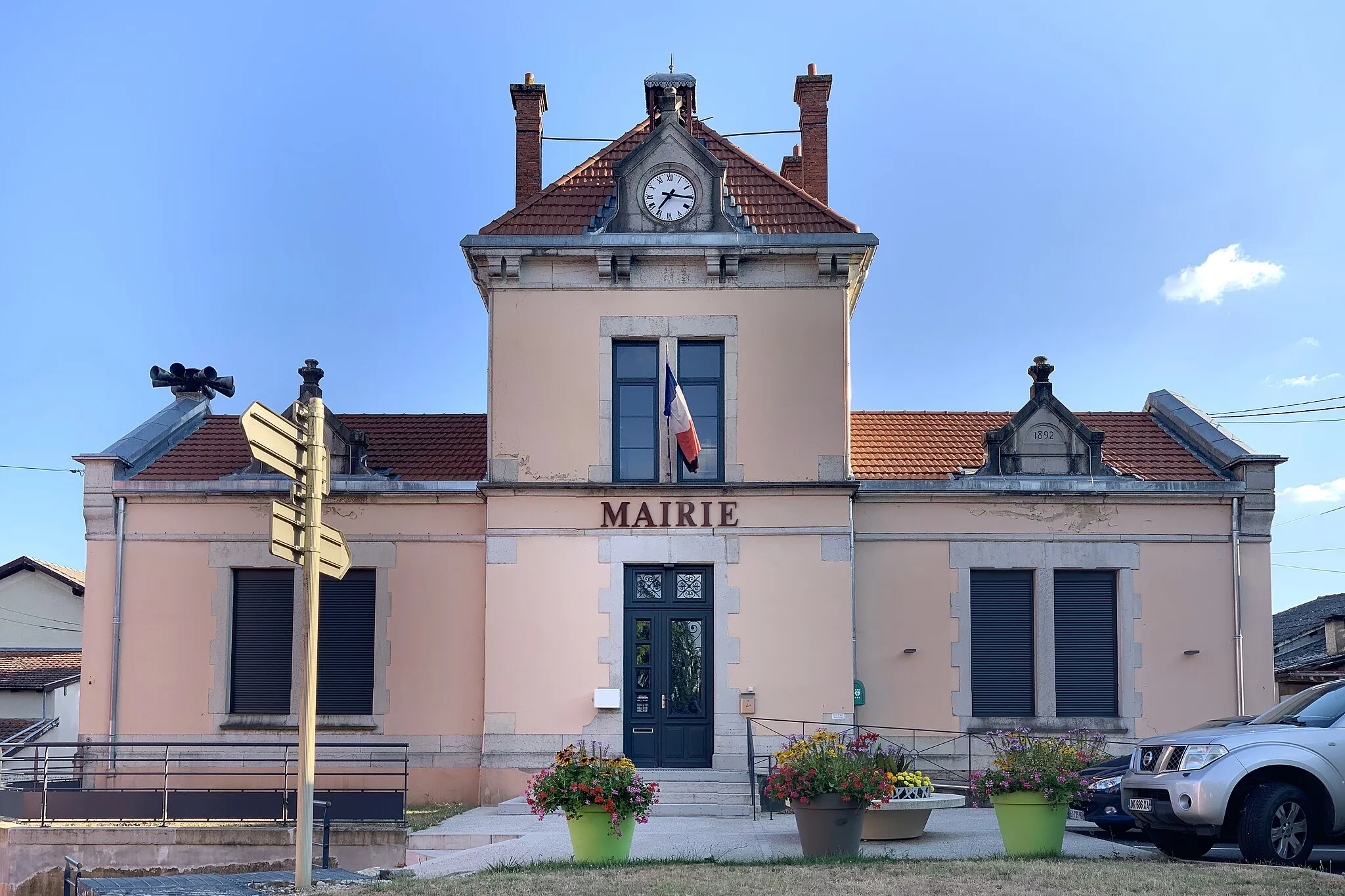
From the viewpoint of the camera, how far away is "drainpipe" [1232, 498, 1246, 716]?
20.1 m

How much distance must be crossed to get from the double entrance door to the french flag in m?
1.72

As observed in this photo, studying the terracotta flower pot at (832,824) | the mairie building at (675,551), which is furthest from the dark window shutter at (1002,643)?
the terracotta flower pot at (832,824)

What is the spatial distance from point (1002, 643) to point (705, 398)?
579 centimetres

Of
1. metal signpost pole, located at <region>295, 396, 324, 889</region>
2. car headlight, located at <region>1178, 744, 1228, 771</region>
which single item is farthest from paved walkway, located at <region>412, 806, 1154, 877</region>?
metal signpost pole, located at <region>295, 396, 324, 889</region>

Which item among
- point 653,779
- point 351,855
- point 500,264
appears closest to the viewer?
point 351,855

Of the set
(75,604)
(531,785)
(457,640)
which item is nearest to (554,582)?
(457,640)

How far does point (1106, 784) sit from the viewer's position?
49.8 ft

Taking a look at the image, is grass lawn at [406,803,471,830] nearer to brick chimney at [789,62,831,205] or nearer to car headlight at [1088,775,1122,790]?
car headlight at [1088,775,1122,790]

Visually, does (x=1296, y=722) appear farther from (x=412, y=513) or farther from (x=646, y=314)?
(x=412, y=513)

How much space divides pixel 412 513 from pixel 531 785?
812cm

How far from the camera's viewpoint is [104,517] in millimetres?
20625

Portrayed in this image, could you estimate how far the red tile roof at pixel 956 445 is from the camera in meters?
20.9

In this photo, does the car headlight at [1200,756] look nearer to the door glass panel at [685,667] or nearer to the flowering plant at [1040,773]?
the flowering plant at [1040,773]

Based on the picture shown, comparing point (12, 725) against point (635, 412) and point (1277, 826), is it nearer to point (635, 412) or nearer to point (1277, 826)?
point (635, 412)
